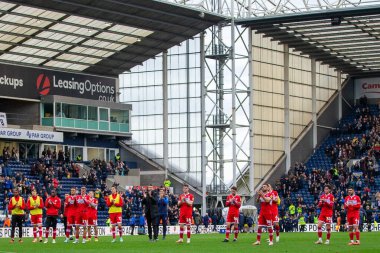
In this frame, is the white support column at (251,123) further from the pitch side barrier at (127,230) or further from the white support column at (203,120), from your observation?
the pitch side barrier at (127,230)

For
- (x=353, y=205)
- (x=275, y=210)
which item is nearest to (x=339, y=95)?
(x=353, y=205)

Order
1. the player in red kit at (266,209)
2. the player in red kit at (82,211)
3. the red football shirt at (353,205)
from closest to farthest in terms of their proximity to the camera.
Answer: the player in red kit at (266,209)
the red football shirt at (353,205)
the player in red kit at (82,211)

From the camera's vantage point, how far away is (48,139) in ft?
253

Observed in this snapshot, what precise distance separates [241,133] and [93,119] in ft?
38.3

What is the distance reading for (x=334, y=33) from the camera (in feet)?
259

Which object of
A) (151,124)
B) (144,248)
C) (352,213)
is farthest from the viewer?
(151,124)

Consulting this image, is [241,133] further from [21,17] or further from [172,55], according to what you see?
[21,17]

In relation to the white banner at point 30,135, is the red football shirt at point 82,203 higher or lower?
lower

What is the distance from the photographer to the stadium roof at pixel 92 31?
68188mm

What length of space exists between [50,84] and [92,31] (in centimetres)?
752

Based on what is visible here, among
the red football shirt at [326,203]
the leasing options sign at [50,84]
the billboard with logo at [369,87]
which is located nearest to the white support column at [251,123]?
the leasing options sign at [50,84]

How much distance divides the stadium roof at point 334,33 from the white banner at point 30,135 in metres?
16.1

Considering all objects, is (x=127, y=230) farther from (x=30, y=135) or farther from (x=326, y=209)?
(x=326, y=209)

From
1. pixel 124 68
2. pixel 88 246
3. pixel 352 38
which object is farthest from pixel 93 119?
pixel 88 246
